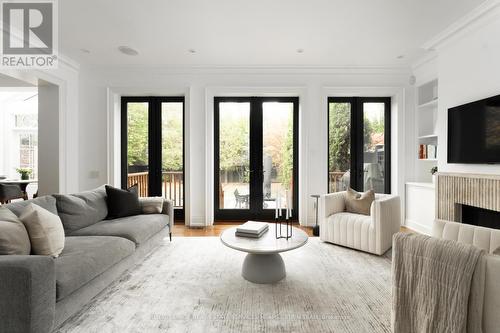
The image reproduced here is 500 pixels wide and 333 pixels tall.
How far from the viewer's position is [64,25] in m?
3.21

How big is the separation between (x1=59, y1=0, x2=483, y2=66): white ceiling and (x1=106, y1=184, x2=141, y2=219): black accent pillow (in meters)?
2.07

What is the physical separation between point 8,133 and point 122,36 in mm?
6476

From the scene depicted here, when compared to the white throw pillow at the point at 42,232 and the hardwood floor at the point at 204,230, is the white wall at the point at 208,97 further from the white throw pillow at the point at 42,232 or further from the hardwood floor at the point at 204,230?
the white throw pillow at the point at 42,232

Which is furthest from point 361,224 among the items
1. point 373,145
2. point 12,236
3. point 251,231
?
point 12,236

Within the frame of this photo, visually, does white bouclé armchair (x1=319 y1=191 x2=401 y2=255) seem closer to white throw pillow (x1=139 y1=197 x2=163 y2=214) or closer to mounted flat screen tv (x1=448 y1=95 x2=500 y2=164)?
mounted flat screen tv (x1=448 y1=95 x2=500 y2=164)

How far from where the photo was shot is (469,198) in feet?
10.2

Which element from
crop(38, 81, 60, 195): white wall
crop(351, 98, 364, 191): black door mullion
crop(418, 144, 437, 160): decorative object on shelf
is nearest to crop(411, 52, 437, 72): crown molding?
crop(351, 98, 364, 191): black door mullion

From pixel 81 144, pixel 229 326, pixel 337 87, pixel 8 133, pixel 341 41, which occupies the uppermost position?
pixel 341 41

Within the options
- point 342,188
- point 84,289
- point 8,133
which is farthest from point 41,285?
point 8,133

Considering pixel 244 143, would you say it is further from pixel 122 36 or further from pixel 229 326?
pixel 229 326

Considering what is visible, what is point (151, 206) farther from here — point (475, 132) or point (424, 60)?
point (424, 60)

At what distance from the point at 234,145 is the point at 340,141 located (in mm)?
1999

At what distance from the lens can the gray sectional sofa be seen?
4.67 feet

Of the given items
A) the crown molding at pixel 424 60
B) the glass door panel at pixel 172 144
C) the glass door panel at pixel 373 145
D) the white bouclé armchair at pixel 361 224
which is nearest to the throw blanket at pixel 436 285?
the white bouclé armchair at pixel 361 224
